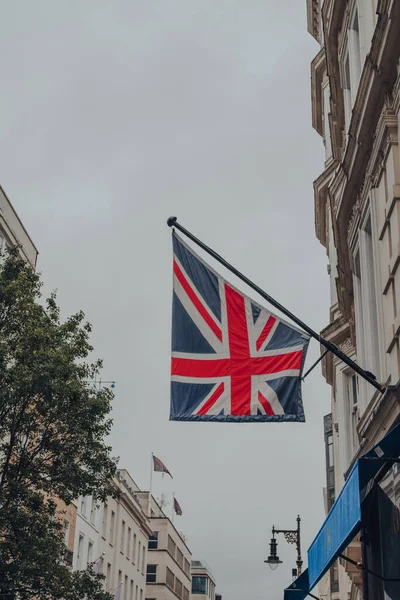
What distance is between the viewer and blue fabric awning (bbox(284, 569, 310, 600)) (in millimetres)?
14117

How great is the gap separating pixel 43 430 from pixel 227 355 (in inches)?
514

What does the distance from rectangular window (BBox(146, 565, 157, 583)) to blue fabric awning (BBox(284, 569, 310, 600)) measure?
7121 cm

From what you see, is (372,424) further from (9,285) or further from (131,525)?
(131,525)

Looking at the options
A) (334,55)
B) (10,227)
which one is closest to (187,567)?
(10,227)

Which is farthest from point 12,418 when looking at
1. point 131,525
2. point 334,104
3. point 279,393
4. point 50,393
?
point 131,525

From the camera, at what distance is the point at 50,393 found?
23188mm

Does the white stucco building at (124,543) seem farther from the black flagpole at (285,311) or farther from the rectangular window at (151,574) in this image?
the black flagpole at (285,311)

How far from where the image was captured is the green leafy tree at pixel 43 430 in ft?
73.5

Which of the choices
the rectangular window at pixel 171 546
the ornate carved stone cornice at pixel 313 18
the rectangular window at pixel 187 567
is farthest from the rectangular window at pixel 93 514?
the rectangular window at pixel 187 567

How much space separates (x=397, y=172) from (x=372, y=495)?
407cm

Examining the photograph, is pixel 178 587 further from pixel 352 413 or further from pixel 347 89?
pixel 347 89

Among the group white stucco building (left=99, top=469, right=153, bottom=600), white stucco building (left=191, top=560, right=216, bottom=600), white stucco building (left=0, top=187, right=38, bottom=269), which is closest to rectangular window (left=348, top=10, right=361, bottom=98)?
white stucco building (left=0, top=187, right=38, bottom=269)

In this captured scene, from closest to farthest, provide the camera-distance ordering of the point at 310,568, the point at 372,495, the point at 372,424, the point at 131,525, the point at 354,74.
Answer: the point at 372,495 → the point at 372,424 → the point at 310,568 → the point at 354,74 → the point at 131,525

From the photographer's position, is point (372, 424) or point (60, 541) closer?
point (372, 424)
